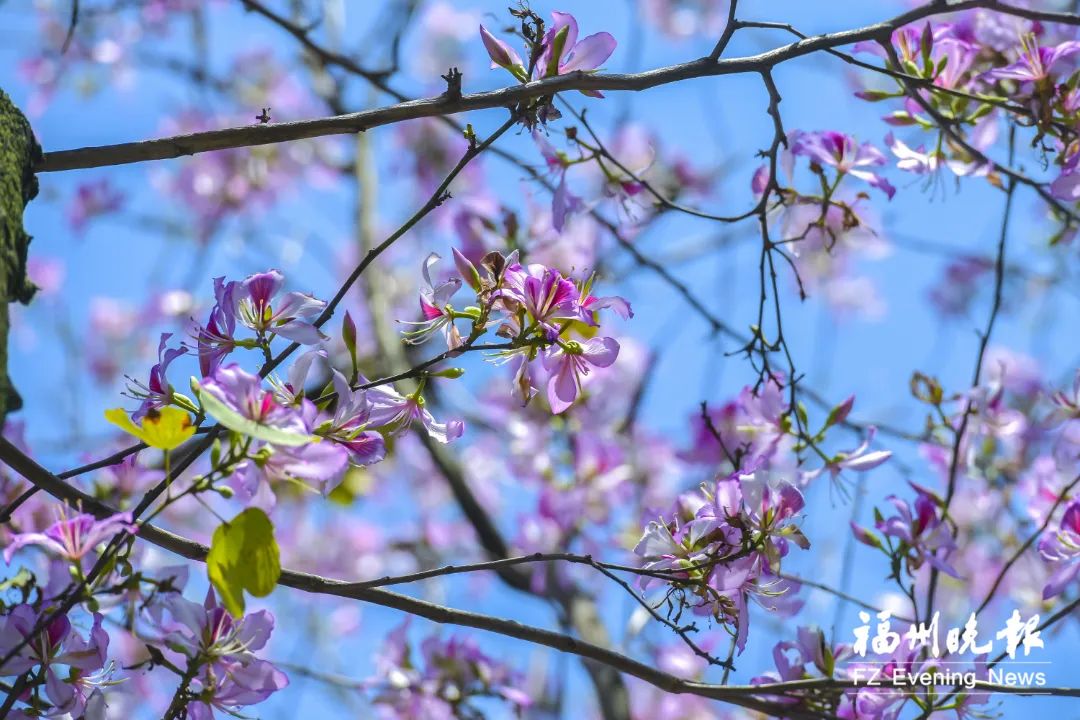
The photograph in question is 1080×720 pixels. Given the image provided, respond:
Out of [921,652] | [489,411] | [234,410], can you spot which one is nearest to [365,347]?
[489,411]

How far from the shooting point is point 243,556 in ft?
3.38

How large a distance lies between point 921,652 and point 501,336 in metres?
0.90

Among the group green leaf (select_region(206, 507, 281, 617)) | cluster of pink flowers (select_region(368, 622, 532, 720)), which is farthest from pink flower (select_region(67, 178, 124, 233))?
green leaf (select_region(206, 507, 281, 617))

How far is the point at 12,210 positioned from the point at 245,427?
40 centimetres

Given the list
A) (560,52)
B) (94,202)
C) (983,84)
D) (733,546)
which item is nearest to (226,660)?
(733,546)

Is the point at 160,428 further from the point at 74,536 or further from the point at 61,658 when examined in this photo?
the point at 61,658

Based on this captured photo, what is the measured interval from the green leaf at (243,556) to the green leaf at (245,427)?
3.2 inches

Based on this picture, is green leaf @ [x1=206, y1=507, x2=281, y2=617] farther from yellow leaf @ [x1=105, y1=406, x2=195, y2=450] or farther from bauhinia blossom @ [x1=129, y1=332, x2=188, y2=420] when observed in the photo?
bauhinia blossom @ [x1=129, y1=332, x2=188, y2=420]

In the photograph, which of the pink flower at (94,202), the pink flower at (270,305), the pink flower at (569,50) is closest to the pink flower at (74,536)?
the pink flower at (270,305)

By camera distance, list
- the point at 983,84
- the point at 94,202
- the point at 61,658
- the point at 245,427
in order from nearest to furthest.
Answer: the point at 245,427
the point at 61,658
the point at 983,84
the point at 94,202

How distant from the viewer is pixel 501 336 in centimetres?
133

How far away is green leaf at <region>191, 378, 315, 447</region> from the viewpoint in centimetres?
99

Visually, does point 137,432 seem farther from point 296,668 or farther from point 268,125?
point 296,668

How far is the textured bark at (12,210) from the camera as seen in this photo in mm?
1017
